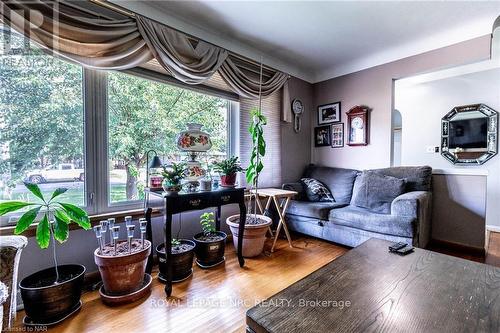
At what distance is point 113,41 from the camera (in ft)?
5.85

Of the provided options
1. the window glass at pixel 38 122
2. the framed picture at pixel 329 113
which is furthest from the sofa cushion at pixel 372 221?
the window glass at pixel 38 122

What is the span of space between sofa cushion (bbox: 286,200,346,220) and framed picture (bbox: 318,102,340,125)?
130cm

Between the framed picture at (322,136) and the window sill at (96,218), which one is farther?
the framed picture at (322,136)

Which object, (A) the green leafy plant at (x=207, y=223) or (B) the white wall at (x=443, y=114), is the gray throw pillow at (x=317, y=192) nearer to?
(B) the white wall at (x=443, y=114)

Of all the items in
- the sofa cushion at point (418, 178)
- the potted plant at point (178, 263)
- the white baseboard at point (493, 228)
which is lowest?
the white baseboard at point (493, 228)

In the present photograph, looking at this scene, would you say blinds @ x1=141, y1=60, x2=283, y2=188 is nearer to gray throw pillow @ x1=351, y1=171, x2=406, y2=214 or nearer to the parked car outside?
gray throw pillow @ x1=351, y1=171, x2=406, y2=214

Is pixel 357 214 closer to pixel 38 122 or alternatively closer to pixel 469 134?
pixel 469 134

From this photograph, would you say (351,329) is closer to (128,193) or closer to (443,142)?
(128,193)

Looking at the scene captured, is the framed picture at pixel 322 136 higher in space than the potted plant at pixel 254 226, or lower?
higher

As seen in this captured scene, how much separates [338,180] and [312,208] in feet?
2.25

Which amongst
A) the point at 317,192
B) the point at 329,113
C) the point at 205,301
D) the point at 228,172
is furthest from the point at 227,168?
the point at 329,113

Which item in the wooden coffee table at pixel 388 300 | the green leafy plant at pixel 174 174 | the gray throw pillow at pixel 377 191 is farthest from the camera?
the gray throw pillow at pixel 377 191

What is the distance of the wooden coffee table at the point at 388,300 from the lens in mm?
696

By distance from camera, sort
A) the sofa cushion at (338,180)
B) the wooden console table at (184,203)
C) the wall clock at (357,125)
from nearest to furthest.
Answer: the wooden console table at (184,203)
the sofa cushion at (338,180)
the wall clock at (357,125)
